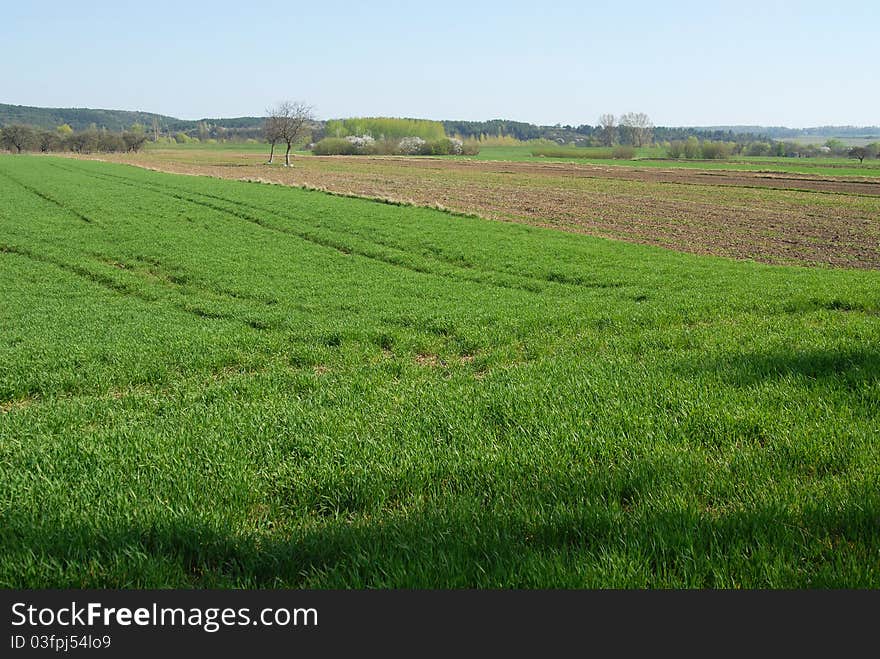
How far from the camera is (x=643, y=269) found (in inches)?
784

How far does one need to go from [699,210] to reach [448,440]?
4162 centimetres

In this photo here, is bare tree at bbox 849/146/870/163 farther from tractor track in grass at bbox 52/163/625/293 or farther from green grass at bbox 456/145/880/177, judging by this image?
tractor track in grass at bbox 52/163/625/293

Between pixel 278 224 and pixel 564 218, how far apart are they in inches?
674

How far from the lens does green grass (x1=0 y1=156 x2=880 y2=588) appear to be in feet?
A: 12.7

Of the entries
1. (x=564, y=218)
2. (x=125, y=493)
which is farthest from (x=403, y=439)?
(x=564, y=218)

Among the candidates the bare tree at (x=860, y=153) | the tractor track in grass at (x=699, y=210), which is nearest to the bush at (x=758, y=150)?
the bare tree at (x=860, y=153)

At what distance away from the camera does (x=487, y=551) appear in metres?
3.97

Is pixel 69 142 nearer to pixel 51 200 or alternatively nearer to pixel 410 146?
pixel 410 146

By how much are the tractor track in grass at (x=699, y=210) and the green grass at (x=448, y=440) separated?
13156 millimetres

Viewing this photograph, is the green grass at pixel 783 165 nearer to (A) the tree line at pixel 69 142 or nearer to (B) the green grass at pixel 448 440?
(B) the green grass at pixel 448 440

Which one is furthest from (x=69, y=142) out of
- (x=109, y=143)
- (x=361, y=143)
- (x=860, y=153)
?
(x=860, y=153)

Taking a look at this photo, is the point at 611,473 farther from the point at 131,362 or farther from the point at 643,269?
the point at 643,269

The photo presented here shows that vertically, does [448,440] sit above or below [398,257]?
below

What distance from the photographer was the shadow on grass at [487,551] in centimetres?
355
